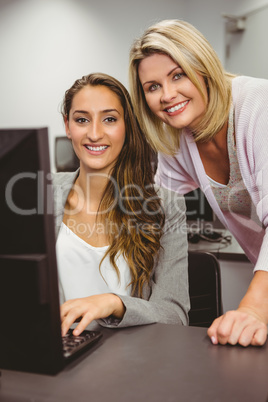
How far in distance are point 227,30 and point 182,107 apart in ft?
10.1

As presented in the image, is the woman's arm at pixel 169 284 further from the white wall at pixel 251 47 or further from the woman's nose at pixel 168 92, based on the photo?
the white wall at pixel 251 47

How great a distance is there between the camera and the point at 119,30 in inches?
166

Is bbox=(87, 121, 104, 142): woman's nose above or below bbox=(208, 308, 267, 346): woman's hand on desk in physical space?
above

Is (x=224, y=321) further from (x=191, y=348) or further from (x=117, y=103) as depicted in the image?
(x=117, y=103)

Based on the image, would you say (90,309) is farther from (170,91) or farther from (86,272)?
(170,91)

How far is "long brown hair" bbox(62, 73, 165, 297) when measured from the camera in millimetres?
1216

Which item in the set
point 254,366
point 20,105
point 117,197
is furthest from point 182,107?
point 20,105

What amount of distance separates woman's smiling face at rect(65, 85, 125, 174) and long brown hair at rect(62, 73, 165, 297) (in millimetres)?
33

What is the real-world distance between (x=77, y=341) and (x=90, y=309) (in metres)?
0.13

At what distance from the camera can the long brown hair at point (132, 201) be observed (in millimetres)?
1216

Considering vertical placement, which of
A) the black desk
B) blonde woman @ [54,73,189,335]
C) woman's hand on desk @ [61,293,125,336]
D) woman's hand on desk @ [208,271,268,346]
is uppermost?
blonde woman @ [54,73,189,335]

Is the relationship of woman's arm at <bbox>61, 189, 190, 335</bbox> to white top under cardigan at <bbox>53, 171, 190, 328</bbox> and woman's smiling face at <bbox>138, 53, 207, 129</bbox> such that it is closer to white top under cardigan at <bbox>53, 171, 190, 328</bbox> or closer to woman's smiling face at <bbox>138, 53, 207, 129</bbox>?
white top under cardigan at <bbox>53, 171, 190, 328</bbox>

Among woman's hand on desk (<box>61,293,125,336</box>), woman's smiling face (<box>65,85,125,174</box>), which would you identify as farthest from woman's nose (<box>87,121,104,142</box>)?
woman's hand on desk (<box>61,293,125,336</box>)

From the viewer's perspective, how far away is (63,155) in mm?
3576
